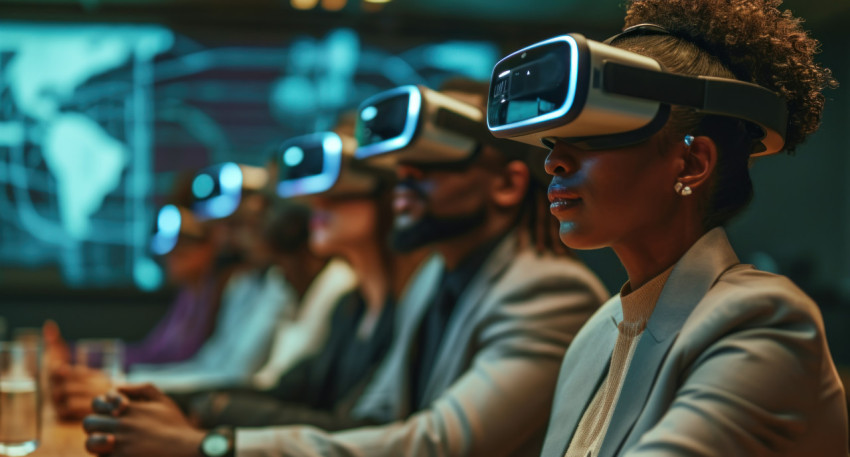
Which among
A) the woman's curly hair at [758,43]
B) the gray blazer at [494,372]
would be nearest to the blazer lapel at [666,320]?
the woman's curly hair at [758,43]

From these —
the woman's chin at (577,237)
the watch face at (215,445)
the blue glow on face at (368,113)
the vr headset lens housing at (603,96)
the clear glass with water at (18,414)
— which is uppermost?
the vr headset lens housing at (603,96)

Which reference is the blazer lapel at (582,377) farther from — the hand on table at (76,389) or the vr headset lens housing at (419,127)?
the hand on table at (76,389)

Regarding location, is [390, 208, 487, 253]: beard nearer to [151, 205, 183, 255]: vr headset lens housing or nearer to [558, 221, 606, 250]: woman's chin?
[558, 221, 606, 250]: woman's chin

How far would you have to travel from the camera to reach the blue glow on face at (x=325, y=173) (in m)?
2.75

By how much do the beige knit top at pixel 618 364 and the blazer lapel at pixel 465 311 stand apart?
26.1 inches

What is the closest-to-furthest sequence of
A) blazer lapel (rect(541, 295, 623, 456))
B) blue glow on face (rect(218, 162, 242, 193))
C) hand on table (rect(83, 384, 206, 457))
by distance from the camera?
blazer lapel (rect(541, 295, 623, 456)) → hand on table (rect(83, 384, 206, 457)) → blue glow on face (rect(218, 162, 242, 193))

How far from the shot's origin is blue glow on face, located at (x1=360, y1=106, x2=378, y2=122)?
1.95 meters

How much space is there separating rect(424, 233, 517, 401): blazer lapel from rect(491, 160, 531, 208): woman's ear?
0.26 ft

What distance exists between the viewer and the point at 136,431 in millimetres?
1536

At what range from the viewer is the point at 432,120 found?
1.82 meters

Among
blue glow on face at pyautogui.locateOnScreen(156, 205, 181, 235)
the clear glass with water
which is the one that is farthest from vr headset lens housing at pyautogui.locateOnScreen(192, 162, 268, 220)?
the clear glass with water

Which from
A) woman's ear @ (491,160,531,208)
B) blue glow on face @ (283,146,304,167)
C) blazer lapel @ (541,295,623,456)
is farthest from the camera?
blue glow on face @ (283,146,304,167)

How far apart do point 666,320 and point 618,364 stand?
6.1 inches

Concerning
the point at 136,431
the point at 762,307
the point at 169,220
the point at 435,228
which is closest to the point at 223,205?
the point at 169,220
